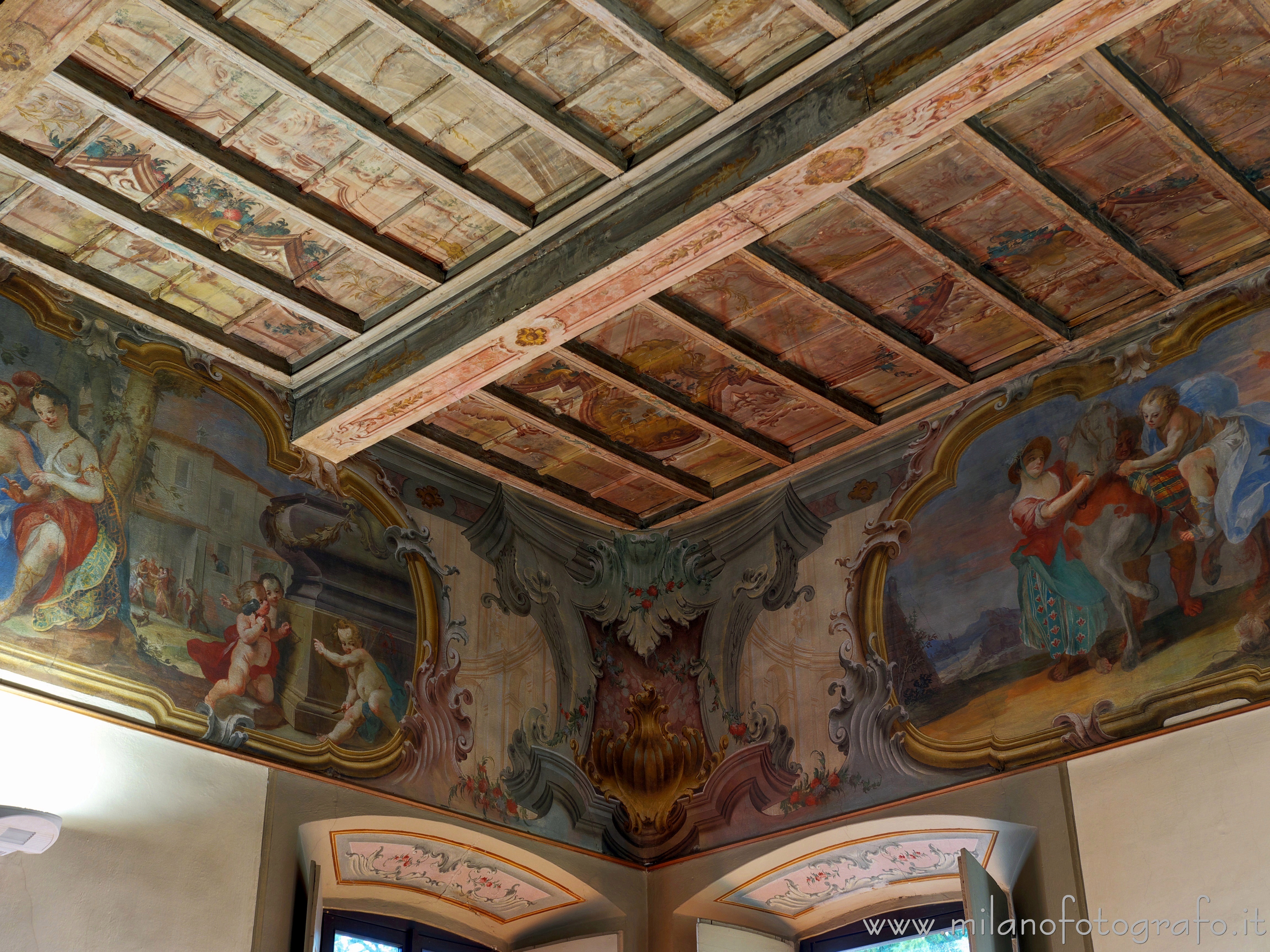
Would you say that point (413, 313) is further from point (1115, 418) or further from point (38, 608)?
point (1115, 418)

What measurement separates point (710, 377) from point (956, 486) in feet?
5.82

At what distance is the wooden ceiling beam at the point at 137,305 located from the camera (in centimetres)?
757

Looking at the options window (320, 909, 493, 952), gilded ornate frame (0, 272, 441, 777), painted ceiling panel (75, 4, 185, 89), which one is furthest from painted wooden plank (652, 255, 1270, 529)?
painted ceiling panel (75, 4, 185, 89)

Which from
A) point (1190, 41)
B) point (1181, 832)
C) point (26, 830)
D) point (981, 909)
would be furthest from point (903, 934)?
point (1190, 41)

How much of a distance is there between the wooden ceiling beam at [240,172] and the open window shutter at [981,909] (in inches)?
174

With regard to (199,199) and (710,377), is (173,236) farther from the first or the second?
(710,377)

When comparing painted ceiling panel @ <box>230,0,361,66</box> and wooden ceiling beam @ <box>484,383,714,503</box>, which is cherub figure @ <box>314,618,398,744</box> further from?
painted ceiling panel @ <box>230,0,361,66</box>

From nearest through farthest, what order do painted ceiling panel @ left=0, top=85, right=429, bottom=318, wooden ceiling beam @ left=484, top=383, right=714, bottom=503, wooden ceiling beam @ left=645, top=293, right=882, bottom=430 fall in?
painted ceiling panel @ left=0, top=85, right=429, bottom=318 < wooden ceiling beam @ left=645, top=293, right=882, bottom=430 < wooden ceiling beam @ left=484, top=383, right=714, bottom=503

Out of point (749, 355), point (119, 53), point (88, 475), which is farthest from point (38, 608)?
point (749, 355)

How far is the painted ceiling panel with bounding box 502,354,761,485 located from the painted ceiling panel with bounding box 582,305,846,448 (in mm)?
278

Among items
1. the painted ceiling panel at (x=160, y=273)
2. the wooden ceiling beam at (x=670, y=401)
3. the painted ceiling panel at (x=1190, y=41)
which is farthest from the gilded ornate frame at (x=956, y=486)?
the painted ceiling panel at (x=160, y=273)

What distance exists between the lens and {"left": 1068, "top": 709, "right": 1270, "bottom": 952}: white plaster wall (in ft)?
21.7

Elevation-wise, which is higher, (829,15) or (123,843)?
(829,15)

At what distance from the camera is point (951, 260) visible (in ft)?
25.7
